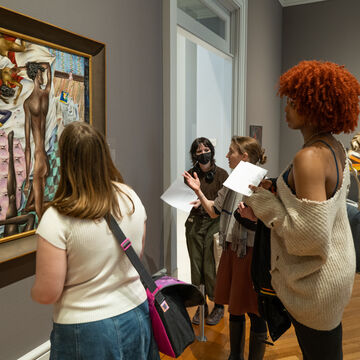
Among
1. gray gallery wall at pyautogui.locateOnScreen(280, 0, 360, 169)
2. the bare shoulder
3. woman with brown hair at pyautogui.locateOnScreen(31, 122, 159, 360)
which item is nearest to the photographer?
woman with brown hair at pyautogui.locateOnScreen(31, 122, 159, 360)

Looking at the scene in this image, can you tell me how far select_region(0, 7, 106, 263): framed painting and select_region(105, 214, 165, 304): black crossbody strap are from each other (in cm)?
71

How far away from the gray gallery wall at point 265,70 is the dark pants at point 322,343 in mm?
3566

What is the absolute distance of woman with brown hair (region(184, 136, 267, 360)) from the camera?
202 cm

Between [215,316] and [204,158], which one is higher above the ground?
[204,158]

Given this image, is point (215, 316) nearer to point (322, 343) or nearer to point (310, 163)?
point (322, 343)

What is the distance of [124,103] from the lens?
7.88ft

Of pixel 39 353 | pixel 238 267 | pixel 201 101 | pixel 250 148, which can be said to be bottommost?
pixel 39 353

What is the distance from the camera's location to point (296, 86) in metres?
1.29

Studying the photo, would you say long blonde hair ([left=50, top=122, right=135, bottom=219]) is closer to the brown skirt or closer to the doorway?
the brown skirt

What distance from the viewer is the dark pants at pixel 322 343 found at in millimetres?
1328

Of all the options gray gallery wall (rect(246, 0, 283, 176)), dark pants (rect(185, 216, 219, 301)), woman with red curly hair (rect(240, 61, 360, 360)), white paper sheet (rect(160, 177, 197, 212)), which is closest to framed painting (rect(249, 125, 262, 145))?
gray gallery wall (rect(246, 0, 283, 176))

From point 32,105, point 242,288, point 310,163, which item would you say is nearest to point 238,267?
point 242,288

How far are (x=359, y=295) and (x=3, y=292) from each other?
3.23 meters

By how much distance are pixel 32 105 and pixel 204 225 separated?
5.21ft
